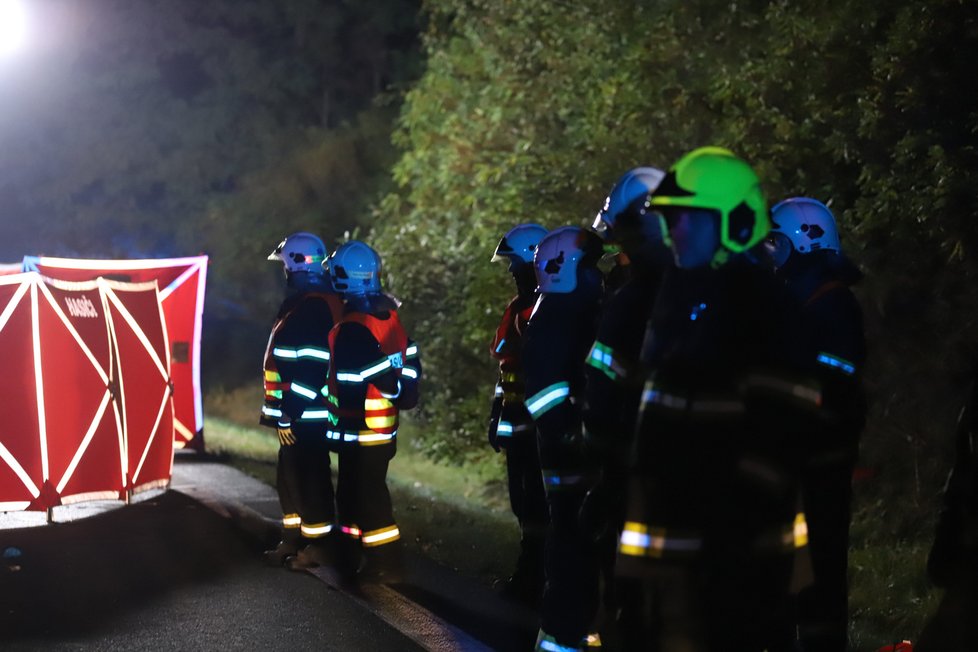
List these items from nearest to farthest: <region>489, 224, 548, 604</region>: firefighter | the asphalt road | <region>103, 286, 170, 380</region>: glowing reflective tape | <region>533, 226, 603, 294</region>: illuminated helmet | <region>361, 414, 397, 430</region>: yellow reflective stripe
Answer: <region>533, 226, 603, 294</region>: illuminated helmet < the asphalt road < <region>489, 224, 548, 604</region>: firefighter < <region>361, 414, 397, 430</region>: yellow reflective stripe < <region>103, 286, 170, 380</region>: glowing reflective tape

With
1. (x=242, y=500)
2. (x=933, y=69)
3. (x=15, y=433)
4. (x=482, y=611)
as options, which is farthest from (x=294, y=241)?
(x=933, y=69)

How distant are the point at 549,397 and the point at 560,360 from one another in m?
0.16

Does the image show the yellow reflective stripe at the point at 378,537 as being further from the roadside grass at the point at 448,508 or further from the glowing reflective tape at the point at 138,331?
the glowing reflective tape at the point at 138,331

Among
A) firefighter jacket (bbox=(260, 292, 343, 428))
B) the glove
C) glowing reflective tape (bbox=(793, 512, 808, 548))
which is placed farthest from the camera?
the glove

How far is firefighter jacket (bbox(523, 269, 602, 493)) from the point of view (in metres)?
5.63

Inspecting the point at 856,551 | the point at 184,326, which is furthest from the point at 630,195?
the point at 184,326

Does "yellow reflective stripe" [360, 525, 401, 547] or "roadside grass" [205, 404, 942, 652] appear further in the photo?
"yellow reflective stripe" [360, 525, 401, 547]

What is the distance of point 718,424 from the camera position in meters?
3.93

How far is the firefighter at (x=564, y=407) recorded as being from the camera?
18.3 ft

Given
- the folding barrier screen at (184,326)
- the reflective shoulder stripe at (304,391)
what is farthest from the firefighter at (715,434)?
the folding barrier screen at (184,326)

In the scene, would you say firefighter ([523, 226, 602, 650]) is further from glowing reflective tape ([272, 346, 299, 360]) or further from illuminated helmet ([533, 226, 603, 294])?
glowing reflective tape ([272, 346, 299, 360])

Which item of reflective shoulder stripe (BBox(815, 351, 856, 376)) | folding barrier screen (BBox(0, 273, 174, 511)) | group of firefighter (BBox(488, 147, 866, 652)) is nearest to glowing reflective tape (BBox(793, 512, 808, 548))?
group of firefighter (BBox(488, 147, 866, 652))

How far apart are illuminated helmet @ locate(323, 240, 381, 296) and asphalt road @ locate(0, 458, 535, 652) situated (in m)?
1.67

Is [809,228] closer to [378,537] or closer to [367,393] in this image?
[367,393]
